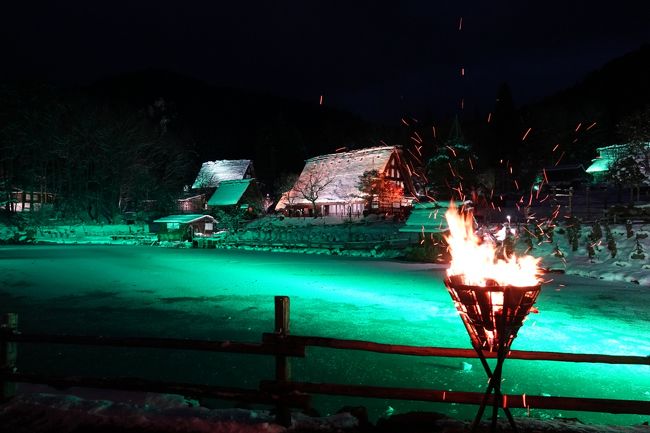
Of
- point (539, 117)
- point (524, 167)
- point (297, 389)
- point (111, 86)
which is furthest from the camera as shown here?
point (111, 86)

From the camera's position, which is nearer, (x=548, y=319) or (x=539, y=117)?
(x=548, y=319)

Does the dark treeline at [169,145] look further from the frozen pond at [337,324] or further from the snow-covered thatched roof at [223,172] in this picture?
the frozen pond at [337,324]

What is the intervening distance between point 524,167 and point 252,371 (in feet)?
149

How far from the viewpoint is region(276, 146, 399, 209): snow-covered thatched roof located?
43.7m

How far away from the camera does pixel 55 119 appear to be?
46875 mm

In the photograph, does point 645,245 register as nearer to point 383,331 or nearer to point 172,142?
point 383,331

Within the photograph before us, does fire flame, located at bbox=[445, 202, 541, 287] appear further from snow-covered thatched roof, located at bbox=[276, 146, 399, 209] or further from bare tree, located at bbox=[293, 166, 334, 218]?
bare tree, located at bbox=[293, 166, 334, 218]

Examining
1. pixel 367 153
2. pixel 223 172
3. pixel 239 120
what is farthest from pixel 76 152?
pixel 239 120

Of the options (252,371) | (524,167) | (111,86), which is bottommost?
(252,371)

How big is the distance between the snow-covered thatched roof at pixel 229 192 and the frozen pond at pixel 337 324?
112 ft

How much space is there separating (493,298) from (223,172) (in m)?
58.0

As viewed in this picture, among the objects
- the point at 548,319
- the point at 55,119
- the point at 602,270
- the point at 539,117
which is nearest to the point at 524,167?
the point at 539,117

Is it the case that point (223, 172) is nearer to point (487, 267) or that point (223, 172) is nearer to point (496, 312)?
point (487, 267)

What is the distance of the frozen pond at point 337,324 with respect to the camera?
17.6ft
